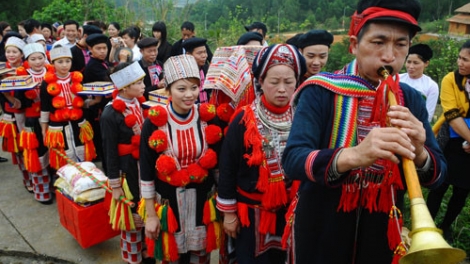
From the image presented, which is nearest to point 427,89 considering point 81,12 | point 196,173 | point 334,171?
point 196,173

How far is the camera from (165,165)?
8.47 feet

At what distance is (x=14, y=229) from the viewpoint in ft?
13.8

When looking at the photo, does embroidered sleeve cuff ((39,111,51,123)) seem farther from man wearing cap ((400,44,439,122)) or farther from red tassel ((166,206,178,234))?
man wearing cap ((400,44,439,122))

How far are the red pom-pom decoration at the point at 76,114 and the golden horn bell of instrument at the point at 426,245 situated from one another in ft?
13.0

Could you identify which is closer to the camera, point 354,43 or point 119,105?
point 354,43

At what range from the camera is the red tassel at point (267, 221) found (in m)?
2.46

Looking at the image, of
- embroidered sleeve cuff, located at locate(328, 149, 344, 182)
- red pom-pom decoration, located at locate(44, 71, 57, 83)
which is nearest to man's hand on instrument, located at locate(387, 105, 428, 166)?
embroidered sleeve cuff, located at locate(328, 149, 344, 182)

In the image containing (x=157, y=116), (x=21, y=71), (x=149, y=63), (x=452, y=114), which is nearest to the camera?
(x=157, y=116)

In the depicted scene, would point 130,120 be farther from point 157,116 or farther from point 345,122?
point 345,122

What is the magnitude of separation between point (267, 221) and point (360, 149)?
1358 mm

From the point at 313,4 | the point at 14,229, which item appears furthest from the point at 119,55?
the point at 313,4

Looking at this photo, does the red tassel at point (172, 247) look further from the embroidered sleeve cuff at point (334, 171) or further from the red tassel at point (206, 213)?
the embroidered sleeve cuff at point (334, 171)

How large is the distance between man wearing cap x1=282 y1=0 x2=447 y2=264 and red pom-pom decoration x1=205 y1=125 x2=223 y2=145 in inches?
46.3

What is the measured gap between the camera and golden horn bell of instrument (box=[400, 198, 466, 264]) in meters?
1.15
